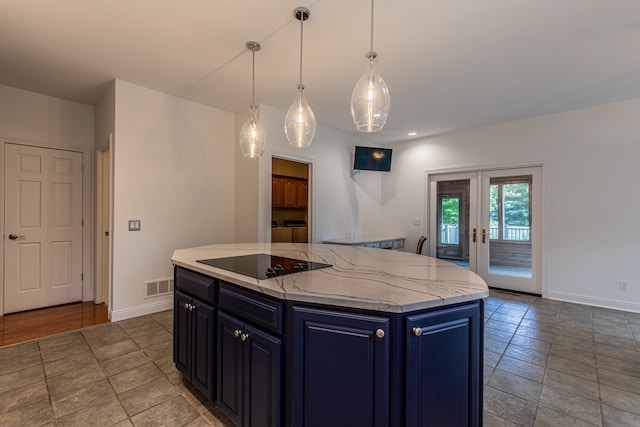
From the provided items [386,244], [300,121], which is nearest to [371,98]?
[300,121]

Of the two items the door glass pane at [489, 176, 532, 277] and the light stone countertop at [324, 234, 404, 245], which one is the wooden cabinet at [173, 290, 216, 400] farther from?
the door glass pane at [489, 176, 532, 277]

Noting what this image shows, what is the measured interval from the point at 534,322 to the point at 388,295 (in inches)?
127

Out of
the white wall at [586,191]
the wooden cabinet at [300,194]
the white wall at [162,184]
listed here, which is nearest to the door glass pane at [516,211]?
the white wall at [586,191]

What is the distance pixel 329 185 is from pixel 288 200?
1.61 metres

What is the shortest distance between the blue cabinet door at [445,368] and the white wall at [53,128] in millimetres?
4565

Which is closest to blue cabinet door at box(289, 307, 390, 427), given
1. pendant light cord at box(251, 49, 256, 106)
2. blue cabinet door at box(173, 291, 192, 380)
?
blue cabinet door at box(173, 291, 192, 380)

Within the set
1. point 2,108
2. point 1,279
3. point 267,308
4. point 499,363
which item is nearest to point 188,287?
point 267,308

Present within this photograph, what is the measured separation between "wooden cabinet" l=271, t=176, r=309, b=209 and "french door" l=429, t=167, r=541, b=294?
2.76 meters

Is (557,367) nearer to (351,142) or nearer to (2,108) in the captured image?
A: (351,142)

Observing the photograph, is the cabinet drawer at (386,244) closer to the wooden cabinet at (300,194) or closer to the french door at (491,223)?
the french door at (491,223)

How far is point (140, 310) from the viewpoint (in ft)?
11.6

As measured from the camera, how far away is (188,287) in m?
2.00

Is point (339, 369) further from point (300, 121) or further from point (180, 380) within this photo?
point (300, 121)

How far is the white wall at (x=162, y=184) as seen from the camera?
3.37m
